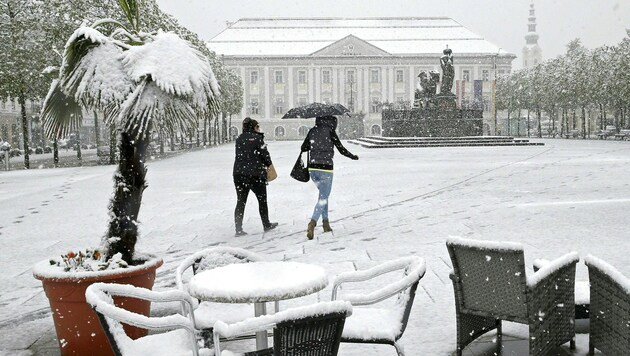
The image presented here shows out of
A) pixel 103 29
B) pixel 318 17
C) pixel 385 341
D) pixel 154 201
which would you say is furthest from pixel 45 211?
pixel 318 17

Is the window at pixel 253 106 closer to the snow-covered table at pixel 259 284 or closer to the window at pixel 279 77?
the window at pixel 279 77

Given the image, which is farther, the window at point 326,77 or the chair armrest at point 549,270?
the window at point 326,77

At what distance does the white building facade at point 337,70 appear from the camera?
88812mm

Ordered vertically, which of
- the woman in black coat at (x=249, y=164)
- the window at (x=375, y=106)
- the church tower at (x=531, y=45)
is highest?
the church tower at (x=531, y=45)

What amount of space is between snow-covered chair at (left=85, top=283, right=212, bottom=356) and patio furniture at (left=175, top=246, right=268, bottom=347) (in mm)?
143

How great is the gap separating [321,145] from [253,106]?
82.6 meters

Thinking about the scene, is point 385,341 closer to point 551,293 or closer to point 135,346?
point 551,293

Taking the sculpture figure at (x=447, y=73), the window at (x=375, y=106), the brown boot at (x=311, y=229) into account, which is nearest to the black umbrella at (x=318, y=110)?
the brown boot at (x=311, y=229)

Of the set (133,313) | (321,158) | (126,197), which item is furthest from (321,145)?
(133,313)

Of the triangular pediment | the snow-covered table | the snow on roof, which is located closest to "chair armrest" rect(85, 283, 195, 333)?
the snow-covered table

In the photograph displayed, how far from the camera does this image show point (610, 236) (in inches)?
355

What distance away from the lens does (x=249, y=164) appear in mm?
9922

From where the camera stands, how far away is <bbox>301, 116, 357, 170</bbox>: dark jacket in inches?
367

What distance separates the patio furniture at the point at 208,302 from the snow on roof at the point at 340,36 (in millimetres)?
86625
